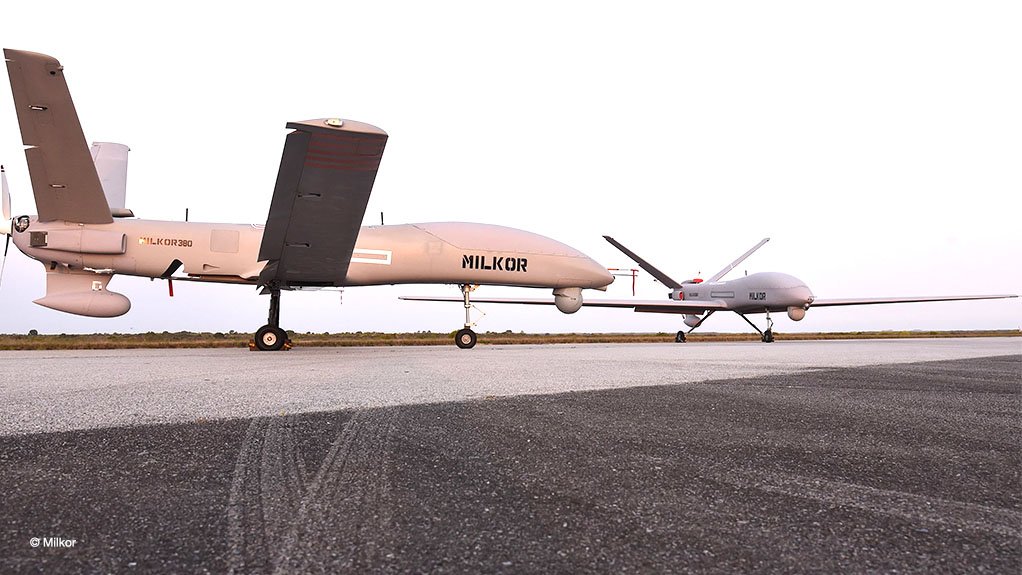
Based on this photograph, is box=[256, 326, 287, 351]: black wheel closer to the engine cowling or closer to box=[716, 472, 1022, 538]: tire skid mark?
the engine cowling

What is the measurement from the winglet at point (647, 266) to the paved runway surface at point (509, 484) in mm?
24218

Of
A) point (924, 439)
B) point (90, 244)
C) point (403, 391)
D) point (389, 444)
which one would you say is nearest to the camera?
point (389, 444)

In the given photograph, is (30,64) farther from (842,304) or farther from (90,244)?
(842,304)

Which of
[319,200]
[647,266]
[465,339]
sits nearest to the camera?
[319,200]

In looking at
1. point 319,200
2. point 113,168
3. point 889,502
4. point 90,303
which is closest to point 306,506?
point 889,502

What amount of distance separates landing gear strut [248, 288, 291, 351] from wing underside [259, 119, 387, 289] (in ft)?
1.17

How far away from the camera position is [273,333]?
11.4 meters

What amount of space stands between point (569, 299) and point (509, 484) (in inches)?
480

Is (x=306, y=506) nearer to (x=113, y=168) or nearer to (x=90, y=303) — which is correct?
(x=90, y=303)

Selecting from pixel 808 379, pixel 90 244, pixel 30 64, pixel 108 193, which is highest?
pixel 30 64

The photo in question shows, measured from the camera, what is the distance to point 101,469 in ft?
6.57

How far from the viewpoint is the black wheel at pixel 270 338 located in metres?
11.2

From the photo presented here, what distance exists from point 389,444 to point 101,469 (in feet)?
3.57

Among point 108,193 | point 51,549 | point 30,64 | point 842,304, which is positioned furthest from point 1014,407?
point 842,304
